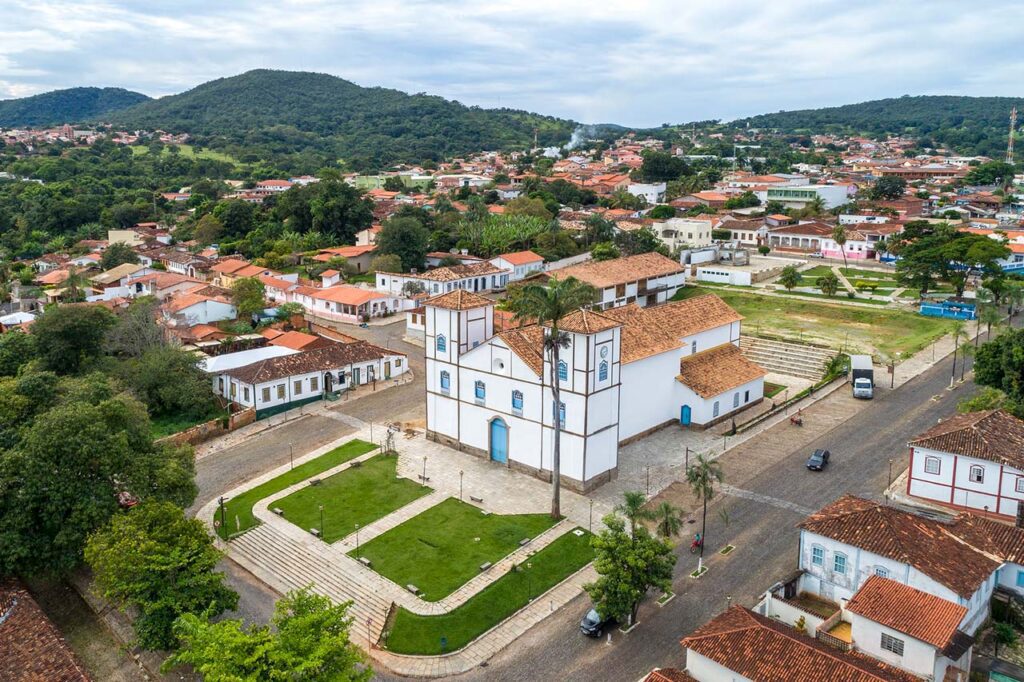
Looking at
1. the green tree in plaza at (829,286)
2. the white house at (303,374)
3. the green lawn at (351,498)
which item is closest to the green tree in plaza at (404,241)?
the white house at (303,374)

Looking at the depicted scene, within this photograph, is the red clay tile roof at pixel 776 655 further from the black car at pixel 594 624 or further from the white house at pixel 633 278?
the white house at pixel 633 278

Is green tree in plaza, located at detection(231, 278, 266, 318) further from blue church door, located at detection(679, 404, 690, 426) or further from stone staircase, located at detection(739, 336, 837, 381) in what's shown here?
stone staircase, located at detection(739, 336, 837, 381)

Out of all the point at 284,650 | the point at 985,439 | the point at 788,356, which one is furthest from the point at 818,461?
the point at 284,650

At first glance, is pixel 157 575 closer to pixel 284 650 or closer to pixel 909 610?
pixel 284 650

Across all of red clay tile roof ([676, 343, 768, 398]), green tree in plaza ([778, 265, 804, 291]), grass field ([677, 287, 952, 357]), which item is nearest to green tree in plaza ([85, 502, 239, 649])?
red clay tile roof ([676, 343, 768, 398])

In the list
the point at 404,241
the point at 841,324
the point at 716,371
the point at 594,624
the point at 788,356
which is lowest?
the point at 594,624
